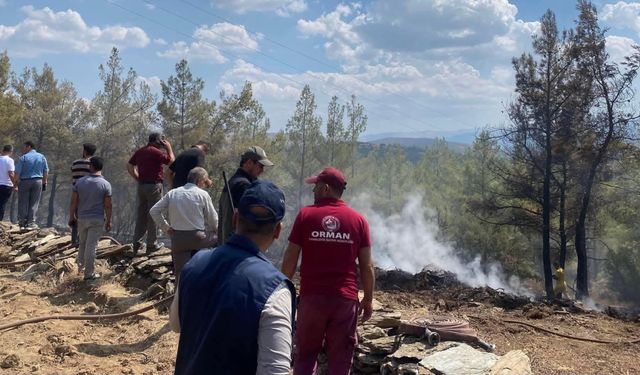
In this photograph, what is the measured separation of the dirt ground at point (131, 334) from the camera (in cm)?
505

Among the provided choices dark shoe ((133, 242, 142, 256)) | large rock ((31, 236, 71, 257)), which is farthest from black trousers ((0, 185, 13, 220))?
dark shoe ((133, 242, 142, 256))

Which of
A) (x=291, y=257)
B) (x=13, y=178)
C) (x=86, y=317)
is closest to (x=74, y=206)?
(x=86, y=317)

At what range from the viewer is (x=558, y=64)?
19516mm

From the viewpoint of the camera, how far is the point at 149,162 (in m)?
7.26

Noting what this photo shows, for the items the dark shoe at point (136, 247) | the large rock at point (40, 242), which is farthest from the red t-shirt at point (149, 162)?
the large rock at point (40, 242)

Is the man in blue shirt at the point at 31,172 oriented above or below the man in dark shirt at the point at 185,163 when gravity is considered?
below

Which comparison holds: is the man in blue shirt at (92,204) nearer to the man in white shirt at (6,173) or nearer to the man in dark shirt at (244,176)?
the man in dark shirt at (244,176)

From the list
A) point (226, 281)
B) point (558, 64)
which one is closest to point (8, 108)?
point (558, 64)

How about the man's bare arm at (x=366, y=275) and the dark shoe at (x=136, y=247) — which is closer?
the man's bare arm at (x=366, y=275)

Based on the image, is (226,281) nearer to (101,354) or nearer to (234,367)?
(234,367)

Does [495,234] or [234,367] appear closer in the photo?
[234,367]

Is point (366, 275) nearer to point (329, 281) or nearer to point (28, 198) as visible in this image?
point (329, 281)

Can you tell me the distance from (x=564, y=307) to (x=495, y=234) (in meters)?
21.0

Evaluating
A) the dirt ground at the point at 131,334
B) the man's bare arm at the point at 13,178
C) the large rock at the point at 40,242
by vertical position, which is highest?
the man's bare arm at the point at 13,178
